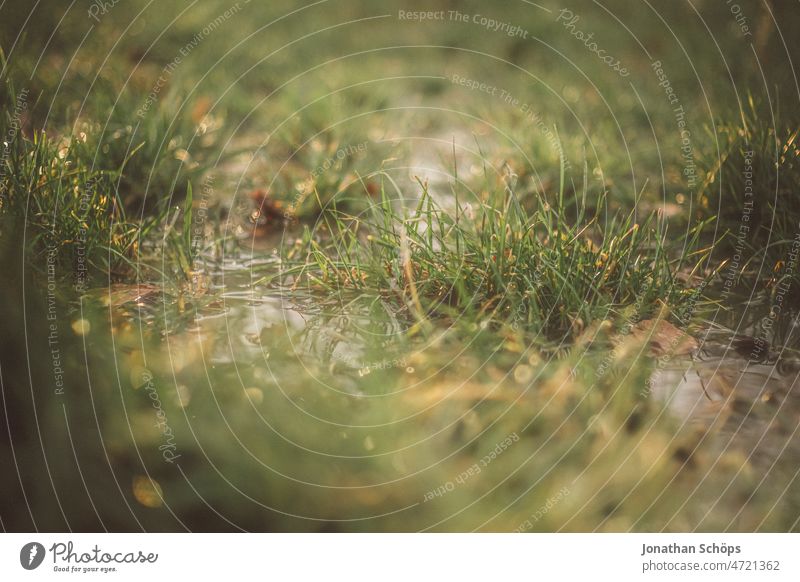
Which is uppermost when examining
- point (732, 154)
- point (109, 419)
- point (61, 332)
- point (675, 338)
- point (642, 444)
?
point (732, 154)

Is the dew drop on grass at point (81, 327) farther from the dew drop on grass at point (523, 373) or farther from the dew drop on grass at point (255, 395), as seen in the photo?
the dew drop on grass at point (523, 373)

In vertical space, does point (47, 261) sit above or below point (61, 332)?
above

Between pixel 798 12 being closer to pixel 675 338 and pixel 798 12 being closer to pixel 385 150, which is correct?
pixel 675 338

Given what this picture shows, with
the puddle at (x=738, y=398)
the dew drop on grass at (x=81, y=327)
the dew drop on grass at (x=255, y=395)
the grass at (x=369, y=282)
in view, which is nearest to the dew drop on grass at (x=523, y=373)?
the grass at (x=369, y=282)

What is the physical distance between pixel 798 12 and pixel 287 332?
1417mm

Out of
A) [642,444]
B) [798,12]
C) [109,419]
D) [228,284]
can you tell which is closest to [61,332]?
[109,419]

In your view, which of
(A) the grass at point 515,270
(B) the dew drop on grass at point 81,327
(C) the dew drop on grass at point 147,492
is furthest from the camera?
(A) the grass at point 515,270

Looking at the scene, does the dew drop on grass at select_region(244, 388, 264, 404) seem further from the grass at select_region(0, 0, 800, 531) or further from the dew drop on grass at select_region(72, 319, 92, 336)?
the dew drop on grass at select_region(72, 319, 92, 336)

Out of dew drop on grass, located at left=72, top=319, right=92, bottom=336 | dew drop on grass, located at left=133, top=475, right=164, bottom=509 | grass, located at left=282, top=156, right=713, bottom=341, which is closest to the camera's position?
dew drop on grass, located at left=133, top=475, right=164, bottom=509

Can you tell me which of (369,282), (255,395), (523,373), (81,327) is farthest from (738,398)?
(81,327)

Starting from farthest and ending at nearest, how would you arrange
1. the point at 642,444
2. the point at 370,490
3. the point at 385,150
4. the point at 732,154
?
the point at 385,150 → the point at 732,154 → the point at 642,444 → the point at 370,490

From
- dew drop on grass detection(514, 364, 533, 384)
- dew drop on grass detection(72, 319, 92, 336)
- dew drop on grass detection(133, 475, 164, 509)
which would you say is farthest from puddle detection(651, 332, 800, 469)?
dew drop on grass detection(72, 319, 92, 336)

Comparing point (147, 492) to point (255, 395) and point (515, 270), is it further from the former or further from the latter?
point (515, 270)

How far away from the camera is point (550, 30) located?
7.60 ft
